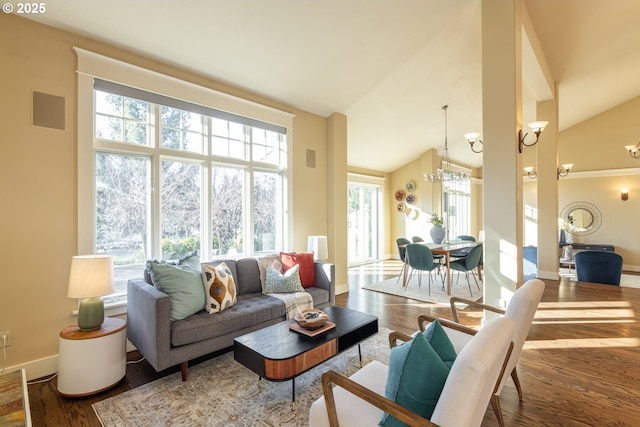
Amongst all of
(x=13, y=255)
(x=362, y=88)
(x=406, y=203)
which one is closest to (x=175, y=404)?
(x=13, y=255)

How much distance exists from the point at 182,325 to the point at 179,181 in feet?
5.60

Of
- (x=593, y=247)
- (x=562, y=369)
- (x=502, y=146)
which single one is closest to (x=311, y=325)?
(x=562, y=369)

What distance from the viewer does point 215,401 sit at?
211 centimetres

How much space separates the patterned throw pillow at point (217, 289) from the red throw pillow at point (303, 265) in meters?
0.85

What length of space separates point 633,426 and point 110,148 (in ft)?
14.9

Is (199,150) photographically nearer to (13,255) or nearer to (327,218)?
→ (13,255)

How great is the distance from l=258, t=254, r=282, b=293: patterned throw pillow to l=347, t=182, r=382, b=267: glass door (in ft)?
12.9

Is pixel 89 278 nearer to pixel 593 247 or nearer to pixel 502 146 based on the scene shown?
pixel 502 146

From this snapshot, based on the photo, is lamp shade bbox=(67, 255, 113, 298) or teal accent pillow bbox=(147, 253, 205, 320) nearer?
lamp shade bbox=(67, 255, 113, 298)

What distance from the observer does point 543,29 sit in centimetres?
392

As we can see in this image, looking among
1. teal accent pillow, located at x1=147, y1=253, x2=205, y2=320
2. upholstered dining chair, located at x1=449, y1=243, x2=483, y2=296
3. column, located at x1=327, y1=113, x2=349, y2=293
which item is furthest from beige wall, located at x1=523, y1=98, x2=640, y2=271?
teal accent pillow, located at x1=147, y1=253, x2=205, y2=320

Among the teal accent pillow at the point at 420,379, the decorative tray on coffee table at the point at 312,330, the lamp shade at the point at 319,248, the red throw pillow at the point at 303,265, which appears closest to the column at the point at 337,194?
the lamp shade at the point at 319,248

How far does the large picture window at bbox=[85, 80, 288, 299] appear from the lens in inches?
114

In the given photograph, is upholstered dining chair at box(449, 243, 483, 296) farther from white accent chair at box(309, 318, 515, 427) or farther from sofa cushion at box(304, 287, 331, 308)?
white accent chair at box(309, 318, 515, 427)
